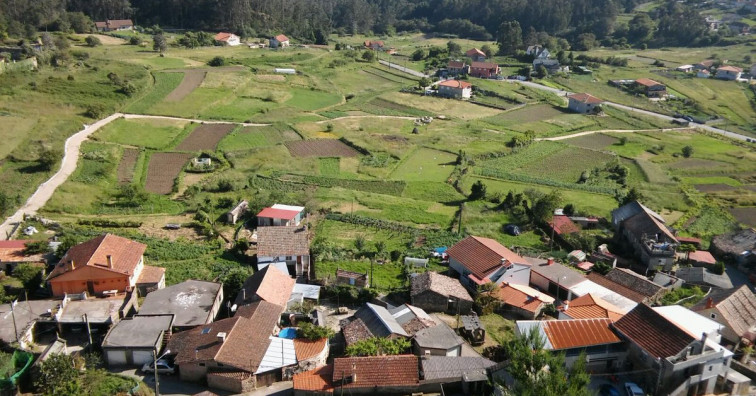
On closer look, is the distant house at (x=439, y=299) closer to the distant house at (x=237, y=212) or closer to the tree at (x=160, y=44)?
the distant house at (x=237, y=212)

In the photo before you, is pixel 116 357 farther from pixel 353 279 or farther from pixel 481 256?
pixel 481 256

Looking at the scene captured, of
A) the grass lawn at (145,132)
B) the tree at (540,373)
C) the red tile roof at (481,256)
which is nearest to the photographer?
the tree at (540,373)

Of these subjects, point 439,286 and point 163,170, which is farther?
point 163,170

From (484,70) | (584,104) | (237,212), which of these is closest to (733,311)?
(237,212)

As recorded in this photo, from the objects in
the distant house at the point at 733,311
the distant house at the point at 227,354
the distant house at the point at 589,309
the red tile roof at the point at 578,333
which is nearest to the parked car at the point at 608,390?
the red tile roof at the point at 578,333

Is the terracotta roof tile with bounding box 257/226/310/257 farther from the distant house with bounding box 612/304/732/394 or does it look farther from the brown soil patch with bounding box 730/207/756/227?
the brown soil patch with bounding box 730/207/756/227
